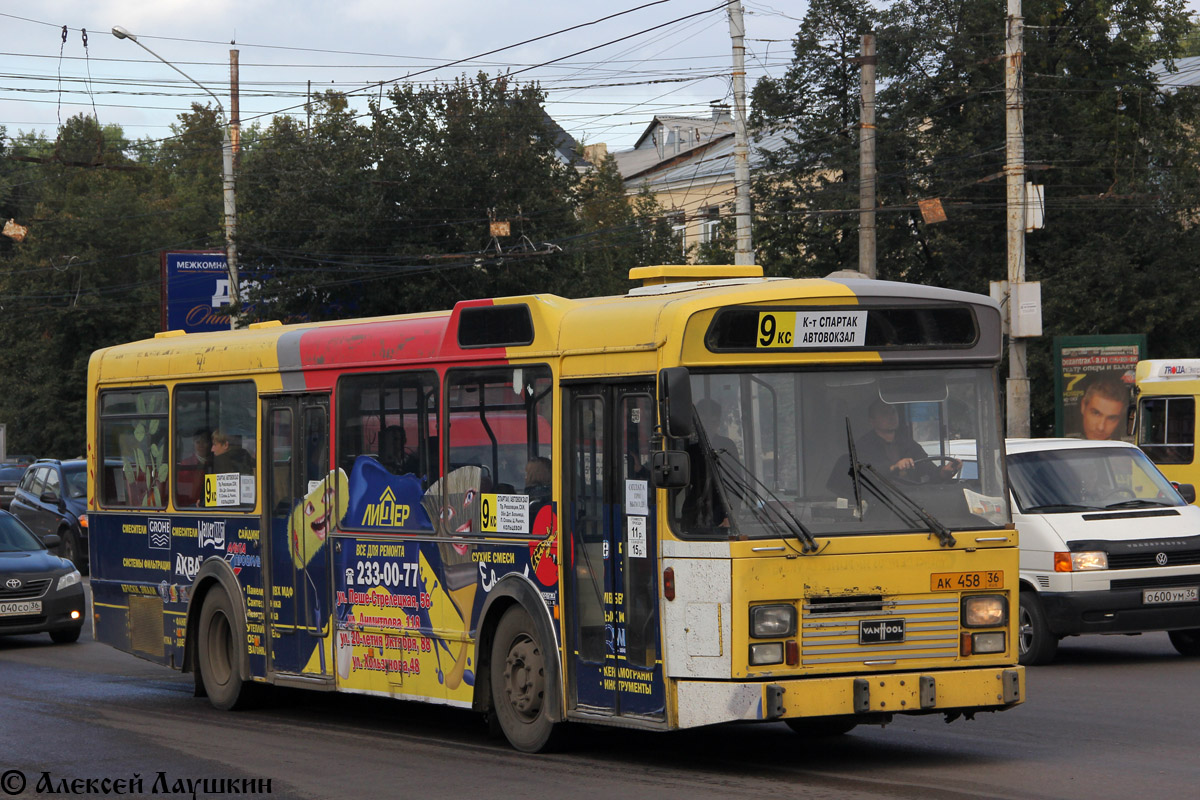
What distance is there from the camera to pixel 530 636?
9.51m

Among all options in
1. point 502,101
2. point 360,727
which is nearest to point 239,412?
point 360,727

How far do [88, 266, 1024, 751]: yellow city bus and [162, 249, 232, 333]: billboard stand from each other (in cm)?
2890

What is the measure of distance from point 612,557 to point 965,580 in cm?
189

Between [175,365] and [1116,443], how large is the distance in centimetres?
812

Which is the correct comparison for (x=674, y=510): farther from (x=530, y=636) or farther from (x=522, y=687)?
(x=522, y=687)

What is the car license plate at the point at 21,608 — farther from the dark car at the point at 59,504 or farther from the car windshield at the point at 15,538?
the dark car at the point at 59,504

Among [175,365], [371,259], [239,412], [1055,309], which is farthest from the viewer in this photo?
[371,259]

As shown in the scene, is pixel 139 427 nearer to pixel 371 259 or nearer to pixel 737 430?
pixel 737 430

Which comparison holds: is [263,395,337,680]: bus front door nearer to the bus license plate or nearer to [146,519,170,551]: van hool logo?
[146,519,170,551]: van hool logo

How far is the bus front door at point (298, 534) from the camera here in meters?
11.4

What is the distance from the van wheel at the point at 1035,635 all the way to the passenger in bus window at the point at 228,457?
6.37 m

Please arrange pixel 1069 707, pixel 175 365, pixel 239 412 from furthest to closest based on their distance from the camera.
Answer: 1. pixel 175 365
2. pixel 239 412
3. pixel 1069 707

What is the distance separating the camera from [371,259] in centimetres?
4222

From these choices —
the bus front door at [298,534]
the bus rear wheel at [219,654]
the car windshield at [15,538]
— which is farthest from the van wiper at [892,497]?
the car windshield at [15,538]
